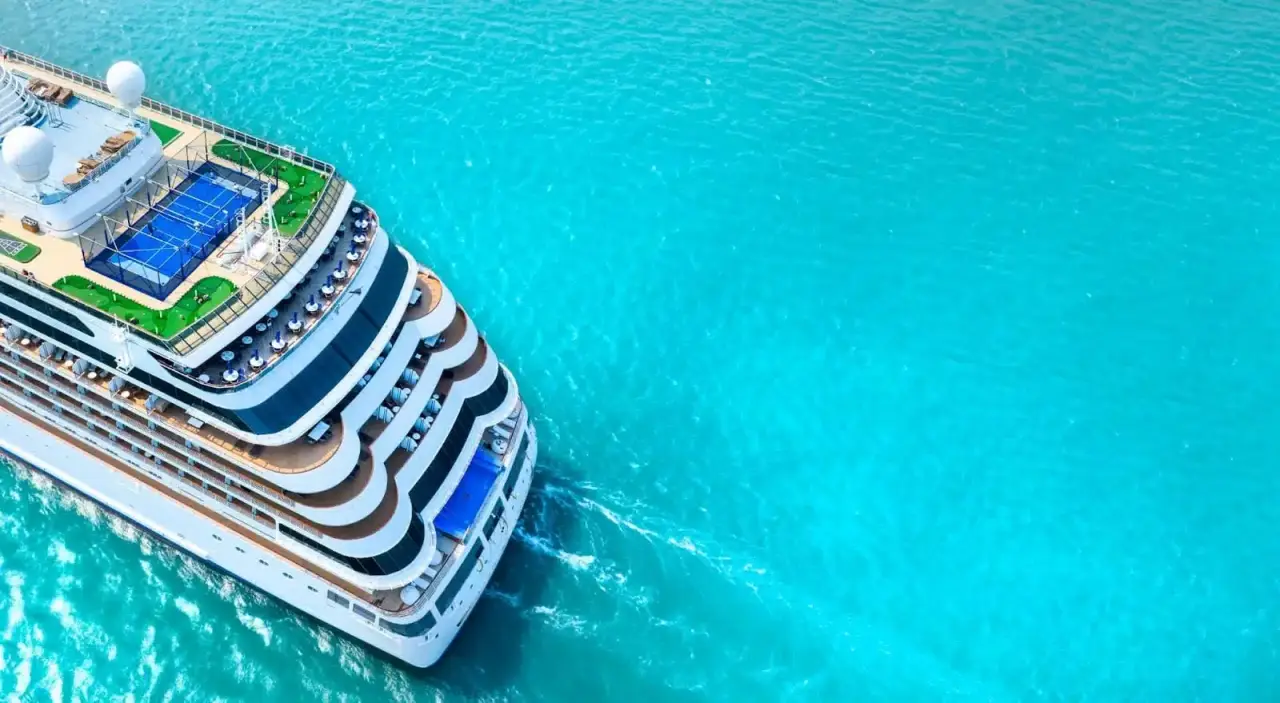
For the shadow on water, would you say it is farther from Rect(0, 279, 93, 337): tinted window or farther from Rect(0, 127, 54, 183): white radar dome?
Rect(0, 127, 54, 183): white radar dome

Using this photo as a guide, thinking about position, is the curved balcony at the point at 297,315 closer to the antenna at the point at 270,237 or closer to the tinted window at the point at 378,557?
the antenna at the point at 270,237

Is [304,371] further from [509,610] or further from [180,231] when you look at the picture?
[509,610]

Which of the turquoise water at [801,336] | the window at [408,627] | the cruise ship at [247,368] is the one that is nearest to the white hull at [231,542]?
the cruise ship at [247,368]

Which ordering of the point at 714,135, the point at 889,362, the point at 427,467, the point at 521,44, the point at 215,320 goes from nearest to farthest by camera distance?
1. the point at 215,320
2. the point at 427,467
3. the point at 889,362
4. the point at 714,135
5. the point at 521,44

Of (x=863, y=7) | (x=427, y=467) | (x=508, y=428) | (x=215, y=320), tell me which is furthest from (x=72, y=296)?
(x=863, y=7)

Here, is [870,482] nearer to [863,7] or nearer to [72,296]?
[72,296]

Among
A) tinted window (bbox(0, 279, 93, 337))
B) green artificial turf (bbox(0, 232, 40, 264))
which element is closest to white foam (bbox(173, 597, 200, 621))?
tinted window (bbox(0, 279, 93, 337))
